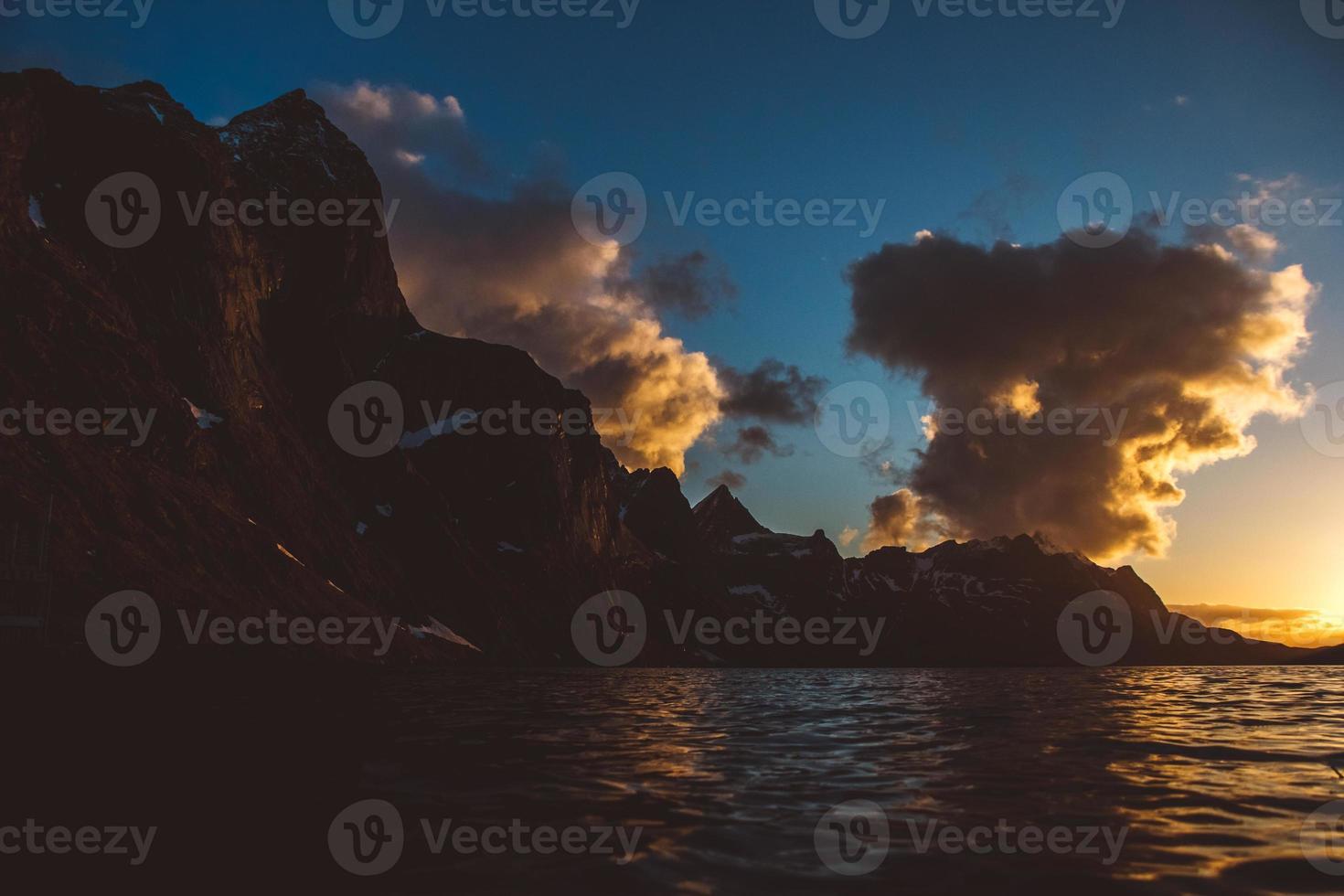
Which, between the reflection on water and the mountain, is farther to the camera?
the mountain

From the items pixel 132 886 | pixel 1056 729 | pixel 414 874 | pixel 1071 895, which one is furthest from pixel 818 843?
pixel 1056 729

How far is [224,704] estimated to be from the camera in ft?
98.4

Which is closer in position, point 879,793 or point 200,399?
point 879,793

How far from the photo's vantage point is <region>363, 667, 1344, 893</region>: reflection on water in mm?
8008

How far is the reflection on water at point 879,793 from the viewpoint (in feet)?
26.3

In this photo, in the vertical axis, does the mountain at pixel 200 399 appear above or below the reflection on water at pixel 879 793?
above

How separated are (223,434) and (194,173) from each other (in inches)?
2046

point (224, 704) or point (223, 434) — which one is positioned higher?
point (223, 434)

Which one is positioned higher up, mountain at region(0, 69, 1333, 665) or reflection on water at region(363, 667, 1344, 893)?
mountain at region(0, 69, 1333, 665)

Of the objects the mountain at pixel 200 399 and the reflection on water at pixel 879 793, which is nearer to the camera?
the reflection on water at pixel 879 793

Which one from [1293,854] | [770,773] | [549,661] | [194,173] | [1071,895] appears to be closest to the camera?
[1071,895]

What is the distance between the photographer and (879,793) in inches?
491

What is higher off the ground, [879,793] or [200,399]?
[200,399]

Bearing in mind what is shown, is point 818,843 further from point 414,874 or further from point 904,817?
point 414,874
